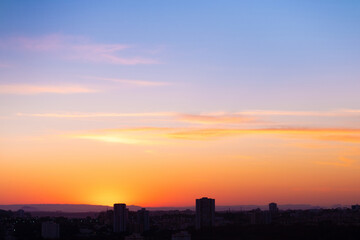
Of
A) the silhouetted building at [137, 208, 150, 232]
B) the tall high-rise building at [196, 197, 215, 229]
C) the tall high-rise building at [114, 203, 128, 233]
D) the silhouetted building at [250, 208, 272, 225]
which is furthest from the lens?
the tall high-rise building at [114, 203, 128, 233]

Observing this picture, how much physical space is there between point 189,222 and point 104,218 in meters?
21.8

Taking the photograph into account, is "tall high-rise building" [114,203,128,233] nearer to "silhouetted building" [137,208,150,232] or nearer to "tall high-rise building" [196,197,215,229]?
"silhouetted building" [137,208,150,232]

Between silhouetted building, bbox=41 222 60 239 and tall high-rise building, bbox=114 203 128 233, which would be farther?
tall high-rise building, bbox=114 203 128 233

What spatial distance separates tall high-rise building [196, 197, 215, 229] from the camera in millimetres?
84438

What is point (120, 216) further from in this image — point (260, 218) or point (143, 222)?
point (260, 218)

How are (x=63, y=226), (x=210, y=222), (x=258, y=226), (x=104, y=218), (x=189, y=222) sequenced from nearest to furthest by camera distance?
(x=258, y=226)
(x=210, y=222)
(x=63, y=226)
(x=189, y=222)
(x=104, y=218)

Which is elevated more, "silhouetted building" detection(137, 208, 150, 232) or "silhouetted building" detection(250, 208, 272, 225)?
"silhouetted building" detection(250, 208, 272, 225)

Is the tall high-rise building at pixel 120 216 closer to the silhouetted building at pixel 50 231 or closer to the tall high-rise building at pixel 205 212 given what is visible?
the tall high-rise building at pixel 205 212

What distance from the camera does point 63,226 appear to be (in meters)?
89.8

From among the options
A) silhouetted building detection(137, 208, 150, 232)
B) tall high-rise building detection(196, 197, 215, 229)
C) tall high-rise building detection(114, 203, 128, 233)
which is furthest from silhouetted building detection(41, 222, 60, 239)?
tall high-rise building detection(196, 197, 215, 229)

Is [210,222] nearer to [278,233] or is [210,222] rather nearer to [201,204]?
[201,204]

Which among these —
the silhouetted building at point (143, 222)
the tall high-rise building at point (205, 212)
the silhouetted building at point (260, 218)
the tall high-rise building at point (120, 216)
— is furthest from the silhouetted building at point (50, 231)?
the silhouetted building at point (260, 218)

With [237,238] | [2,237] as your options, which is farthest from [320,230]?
[2,237]

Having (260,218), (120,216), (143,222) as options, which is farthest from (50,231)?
(260,218)
